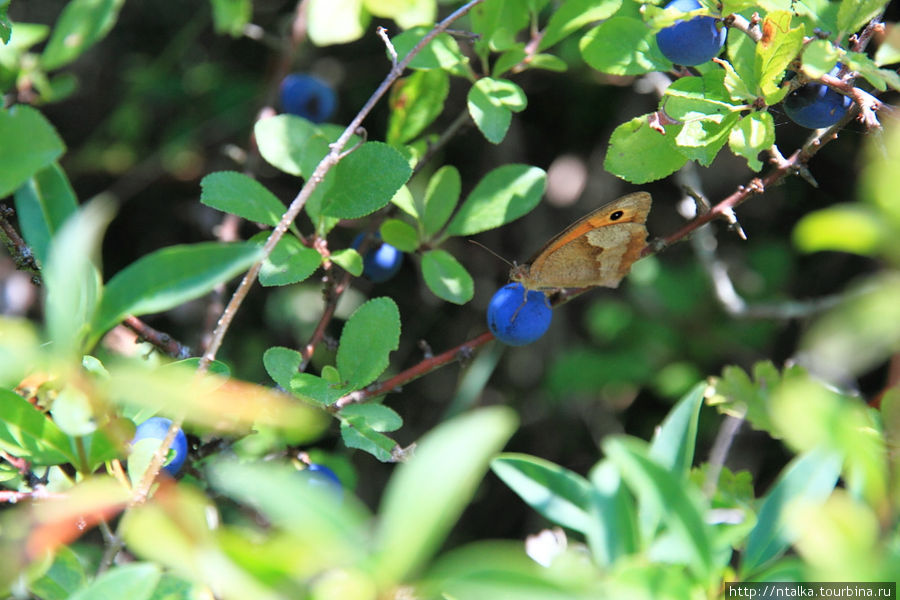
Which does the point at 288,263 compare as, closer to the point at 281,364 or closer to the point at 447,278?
the point at 281,364

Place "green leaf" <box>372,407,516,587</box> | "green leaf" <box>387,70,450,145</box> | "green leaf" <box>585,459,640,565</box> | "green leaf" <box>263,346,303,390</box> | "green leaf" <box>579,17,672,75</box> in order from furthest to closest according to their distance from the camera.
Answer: "green leaf" <box>387,70,450,145</box> < "green leaf" <box>579,17,672,75</box> < "green leaf" <box>263,346,303,390</box> < "green leaf" <box>585,459,640,565</box> < "green leaf" <box>372,407,516,587</box>

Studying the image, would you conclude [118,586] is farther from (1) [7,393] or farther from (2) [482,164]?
(2) [482,164]

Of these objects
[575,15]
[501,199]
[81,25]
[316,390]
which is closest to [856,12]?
[575,15]

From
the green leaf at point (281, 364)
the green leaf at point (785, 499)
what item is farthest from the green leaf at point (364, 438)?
the green leaf at point (785, 499)

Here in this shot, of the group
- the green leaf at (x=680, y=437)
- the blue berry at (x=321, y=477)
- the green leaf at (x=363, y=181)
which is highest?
the green leaf at (x=363, y=181)

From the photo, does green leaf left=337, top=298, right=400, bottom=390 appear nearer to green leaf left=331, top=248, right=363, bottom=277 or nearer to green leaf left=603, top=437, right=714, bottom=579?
Answer: green leaf left=331, top=248, right=363, bottom=277

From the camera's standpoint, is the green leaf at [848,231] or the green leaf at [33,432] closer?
the green leaf at [848,231]

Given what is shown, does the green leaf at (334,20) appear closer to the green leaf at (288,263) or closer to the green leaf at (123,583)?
the green leaf at (288,263)

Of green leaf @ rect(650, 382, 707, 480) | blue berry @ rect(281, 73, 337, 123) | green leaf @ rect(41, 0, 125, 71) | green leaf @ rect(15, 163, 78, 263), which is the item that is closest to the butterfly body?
green leaf @ rect(650, 382, 707, 480)
